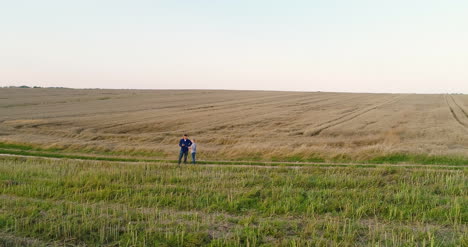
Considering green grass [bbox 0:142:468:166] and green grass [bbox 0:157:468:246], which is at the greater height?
green grass [bbox 0:157:468:246]

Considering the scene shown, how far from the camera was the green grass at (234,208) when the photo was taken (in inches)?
324

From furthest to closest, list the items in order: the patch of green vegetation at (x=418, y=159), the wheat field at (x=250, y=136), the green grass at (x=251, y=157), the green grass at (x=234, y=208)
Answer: the wheat field at (x=250, y=136), the green grass at (x=251, y=157), the patch of green vegetation at (x=418, y=159), the green grass at (x=234, y=208)

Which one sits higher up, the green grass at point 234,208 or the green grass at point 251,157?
the green grass at point 234,208

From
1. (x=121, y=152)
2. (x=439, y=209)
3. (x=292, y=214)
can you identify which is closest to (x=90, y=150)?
(x=121, y=152)

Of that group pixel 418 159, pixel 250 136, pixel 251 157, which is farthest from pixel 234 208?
pixel 250 136

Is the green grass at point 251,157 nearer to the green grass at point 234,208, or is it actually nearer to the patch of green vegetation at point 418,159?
the patch of green vegetation at point 418,159

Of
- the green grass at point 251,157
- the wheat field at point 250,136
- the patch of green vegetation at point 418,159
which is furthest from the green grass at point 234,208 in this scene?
the wheat field at point 250,136

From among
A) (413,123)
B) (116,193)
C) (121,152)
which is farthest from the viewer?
(413,123)

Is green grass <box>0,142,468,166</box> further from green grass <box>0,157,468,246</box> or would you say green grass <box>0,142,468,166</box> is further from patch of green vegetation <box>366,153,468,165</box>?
green grass <box>0,157,468,246</box>

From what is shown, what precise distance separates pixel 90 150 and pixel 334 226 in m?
21.4

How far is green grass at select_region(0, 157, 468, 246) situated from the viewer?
823cm

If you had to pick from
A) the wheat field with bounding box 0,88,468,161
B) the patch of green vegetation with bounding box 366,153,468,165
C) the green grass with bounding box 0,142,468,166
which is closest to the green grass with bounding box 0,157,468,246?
the patch of green vegetation with bounding box 366,153,468,165

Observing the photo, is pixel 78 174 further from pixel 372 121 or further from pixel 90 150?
pixel 372 121

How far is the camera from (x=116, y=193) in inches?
467
